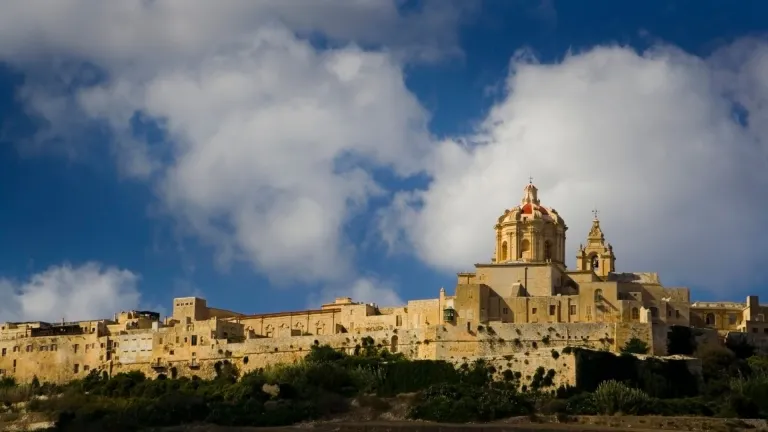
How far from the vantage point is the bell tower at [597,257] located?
71.9 m

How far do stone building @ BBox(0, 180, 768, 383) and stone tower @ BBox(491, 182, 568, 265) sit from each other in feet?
0.15

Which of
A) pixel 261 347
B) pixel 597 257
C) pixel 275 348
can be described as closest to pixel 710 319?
pixel 597 257

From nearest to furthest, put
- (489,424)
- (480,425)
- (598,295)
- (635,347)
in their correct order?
(480,425)
(489,424)
(635,347)
(598,295)

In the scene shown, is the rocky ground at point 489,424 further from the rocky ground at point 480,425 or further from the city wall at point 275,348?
the city wall at point 275,348

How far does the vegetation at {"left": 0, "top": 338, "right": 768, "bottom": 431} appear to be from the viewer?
58.0 metres

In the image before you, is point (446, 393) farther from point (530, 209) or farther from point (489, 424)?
point (530, 209)

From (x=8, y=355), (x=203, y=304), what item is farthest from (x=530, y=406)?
(x=8, y=355)

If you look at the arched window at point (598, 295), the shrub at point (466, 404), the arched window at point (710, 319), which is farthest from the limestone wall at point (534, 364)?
the arched window at point (710, 319)

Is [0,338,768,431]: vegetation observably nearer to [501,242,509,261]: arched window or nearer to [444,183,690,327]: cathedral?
[444,183,690,327]: cathedral

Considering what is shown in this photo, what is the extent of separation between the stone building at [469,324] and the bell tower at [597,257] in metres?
0.05

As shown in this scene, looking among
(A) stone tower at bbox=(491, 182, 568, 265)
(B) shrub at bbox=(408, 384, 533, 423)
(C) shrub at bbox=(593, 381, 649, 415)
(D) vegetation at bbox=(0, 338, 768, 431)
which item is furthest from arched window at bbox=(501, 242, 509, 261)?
(C) shrub at bbox=(593, 381, 649, 415)

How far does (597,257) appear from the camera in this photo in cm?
7231

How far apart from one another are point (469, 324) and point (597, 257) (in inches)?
397

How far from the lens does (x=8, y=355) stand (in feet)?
257
